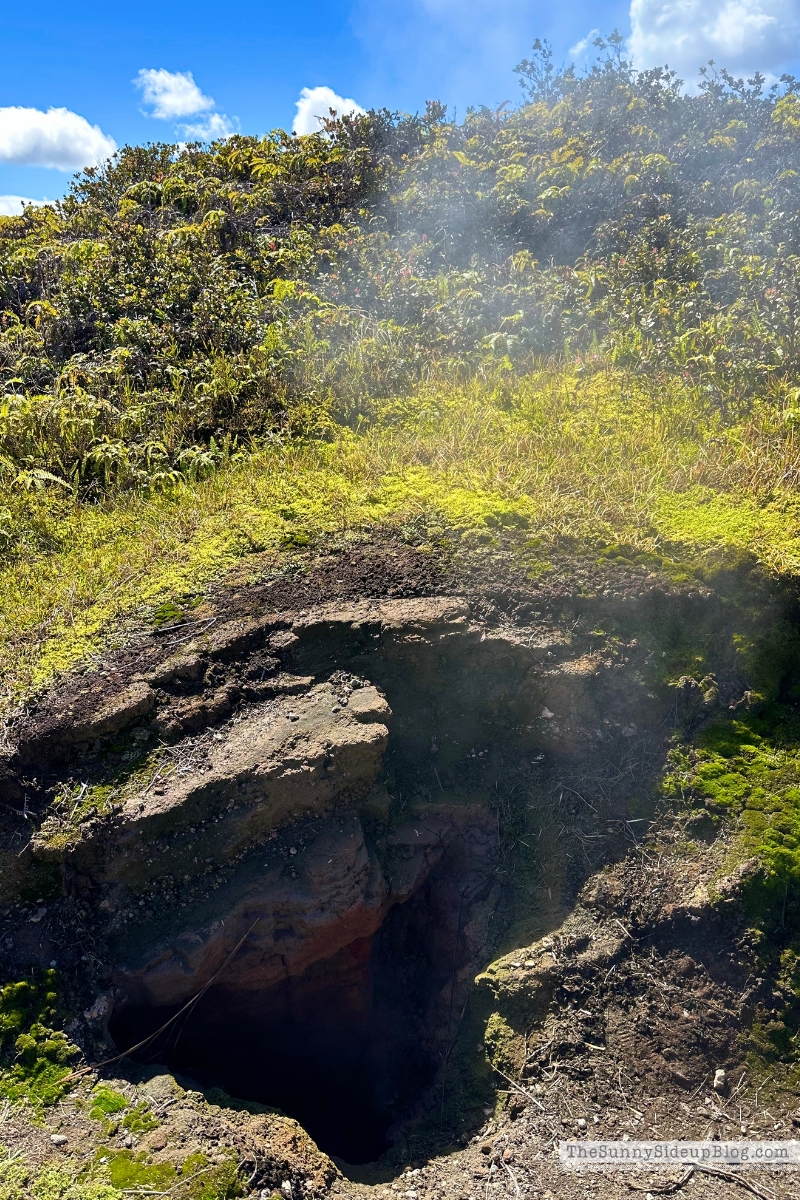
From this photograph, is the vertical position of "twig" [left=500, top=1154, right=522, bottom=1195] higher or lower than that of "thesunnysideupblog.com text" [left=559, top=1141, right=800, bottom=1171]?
lower

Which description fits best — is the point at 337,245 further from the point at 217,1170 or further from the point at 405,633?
the point at 217,1170

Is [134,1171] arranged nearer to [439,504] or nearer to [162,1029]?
[162,1029]

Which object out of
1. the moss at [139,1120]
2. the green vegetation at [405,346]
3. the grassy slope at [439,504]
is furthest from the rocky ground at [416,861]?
the green vegetation at [405,346]

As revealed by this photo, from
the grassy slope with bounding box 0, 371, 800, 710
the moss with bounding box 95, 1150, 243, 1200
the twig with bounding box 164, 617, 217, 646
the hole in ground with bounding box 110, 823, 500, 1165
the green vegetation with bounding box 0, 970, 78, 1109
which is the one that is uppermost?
the grassy slope with bounding box 0, 371, 800, 710

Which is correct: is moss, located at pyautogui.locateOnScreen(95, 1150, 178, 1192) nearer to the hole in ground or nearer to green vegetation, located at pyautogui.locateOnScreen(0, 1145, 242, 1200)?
green vegetation, located at pyautogui.locateOnScreen(0, 1145, 242, 1200)

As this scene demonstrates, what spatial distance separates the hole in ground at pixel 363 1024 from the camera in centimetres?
486

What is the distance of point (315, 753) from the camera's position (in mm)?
4613

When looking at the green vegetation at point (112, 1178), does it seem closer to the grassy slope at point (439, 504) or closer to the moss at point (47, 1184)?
the moss at point (47, 1184)

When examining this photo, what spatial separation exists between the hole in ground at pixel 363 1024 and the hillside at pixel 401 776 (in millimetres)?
28

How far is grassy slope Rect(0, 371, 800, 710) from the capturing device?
207 inches

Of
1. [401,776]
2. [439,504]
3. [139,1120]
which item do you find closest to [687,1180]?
[401,776]

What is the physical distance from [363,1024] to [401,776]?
2.03 metres

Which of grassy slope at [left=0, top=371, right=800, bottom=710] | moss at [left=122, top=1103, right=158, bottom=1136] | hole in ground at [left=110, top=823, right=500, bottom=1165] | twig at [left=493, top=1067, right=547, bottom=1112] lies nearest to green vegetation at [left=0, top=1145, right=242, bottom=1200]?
moss at [left=122, top=1103, right=158, bottom=1136]

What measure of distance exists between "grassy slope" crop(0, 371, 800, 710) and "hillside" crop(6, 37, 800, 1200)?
4 cm
